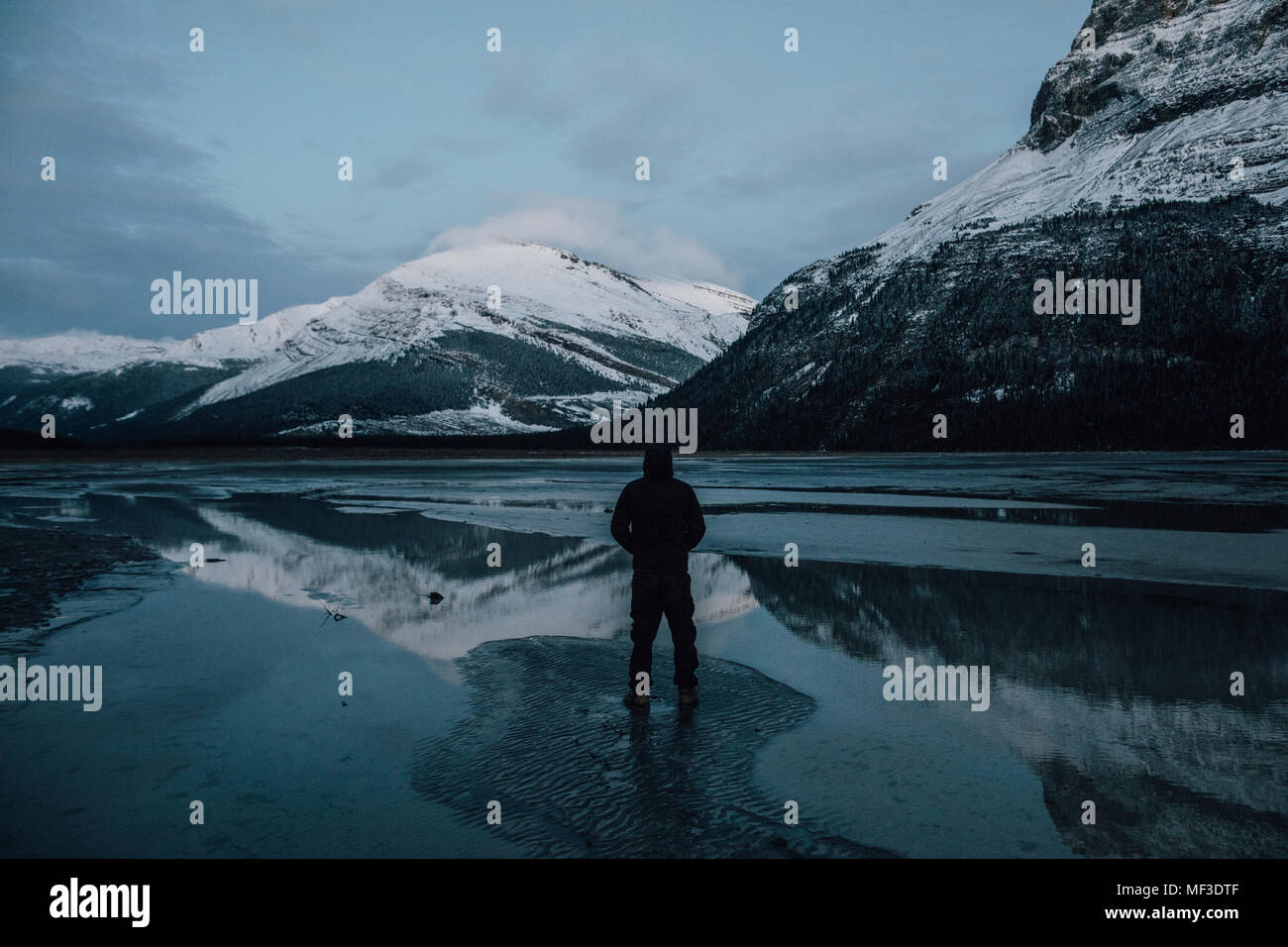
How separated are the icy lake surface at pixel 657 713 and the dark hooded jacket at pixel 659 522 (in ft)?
4.98

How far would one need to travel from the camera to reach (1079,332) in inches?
5955

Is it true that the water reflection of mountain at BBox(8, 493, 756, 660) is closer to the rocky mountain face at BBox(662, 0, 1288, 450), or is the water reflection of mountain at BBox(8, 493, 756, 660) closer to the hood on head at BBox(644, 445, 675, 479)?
the hood on head at BBox(644, 445, 675, 479)

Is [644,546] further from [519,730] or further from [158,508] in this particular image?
[158,508]

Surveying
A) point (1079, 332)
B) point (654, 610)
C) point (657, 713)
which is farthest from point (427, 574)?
point (1079, 332)

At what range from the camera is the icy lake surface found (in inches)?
233

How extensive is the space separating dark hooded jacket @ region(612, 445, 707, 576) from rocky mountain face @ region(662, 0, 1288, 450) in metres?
133

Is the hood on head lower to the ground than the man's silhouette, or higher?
higher

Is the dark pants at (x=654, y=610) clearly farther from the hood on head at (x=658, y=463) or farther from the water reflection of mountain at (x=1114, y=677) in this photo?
the water reflection of mountain at (x=1114, y=677)

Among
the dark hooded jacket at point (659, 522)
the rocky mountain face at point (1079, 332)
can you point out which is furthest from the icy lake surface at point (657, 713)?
the rocky mountain face at point (1079, 332)

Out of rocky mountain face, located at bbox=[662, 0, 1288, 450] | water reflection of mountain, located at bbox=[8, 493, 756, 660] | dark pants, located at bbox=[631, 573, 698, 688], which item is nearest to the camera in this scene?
dark pants, located at bbox=[631, 573, 698, 688]

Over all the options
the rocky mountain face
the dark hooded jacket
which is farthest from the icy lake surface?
the rocky mountain face

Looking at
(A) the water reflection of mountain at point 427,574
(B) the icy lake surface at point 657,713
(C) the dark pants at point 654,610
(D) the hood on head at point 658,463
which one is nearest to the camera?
(B) the icy lake surface at point 657,713

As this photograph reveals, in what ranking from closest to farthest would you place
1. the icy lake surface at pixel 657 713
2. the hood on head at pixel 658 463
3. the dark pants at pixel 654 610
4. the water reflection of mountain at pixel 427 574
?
the icy lake surface at pixel 657 713
the dark pants at pixel 654 610
the hood on head at pixel 658 463
the water reflection of mountain at pixel 427 574

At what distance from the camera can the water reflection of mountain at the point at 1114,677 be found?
602 cm
